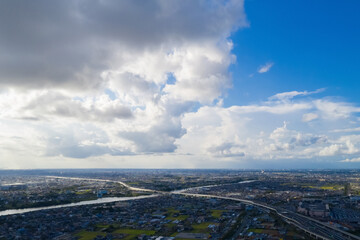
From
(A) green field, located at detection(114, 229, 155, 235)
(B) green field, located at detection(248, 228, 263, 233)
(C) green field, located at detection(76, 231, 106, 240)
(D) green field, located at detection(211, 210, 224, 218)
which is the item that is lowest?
(C) green field, located at detection(76, 231, 106, 240)

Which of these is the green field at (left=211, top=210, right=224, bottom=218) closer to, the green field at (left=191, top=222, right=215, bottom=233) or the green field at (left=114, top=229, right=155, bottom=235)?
the green field at (left=191, top=222, right=215, bottom=233)

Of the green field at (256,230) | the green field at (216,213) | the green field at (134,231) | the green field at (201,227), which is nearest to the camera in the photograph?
the green field at (256,230)

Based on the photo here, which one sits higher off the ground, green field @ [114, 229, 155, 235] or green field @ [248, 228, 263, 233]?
green field @ [248, 228, 263, 233]

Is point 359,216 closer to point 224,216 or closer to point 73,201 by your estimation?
point 224,216

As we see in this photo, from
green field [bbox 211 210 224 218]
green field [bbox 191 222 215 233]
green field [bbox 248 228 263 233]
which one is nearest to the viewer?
green field [bbox 248 228 263 233]

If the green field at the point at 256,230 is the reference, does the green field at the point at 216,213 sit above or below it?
above

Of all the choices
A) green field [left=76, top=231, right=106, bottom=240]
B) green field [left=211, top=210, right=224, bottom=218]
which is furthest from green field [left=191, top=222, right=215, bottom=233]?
green field [left=76, top=231, right=106, bottom=240]

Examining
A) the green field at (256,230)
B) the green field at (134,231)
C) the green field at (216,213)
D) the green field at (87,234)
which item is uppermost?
the green field at (216,213)

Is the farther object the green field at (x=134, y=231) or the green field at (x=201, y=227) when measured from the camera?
the green field at (x=201, y=227)

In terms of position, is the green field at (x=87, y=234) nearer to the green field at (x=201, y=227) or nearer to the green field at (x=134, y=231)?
the green field at (x=134, y=231)

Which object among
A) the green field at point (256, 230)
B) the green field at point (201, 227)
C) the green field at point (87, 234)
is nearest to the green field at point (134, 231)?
the green field at point (87, 234)

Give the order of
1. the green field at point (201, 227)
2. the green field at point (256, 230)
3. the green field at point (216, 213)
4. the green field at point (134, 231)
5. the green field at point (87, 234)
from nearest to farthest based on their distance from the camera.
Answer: the green field at point (87, 234)
the green field at point (256, 230)
the green field at point (134, 231)
the green field at point (201, 227)
the green field at point (216, 213)

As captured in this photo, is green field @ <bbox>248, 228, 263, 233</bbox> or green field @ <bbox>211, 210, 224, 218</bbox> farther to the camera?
green field @ <bbox>211, 210, 224, 218</bbox>

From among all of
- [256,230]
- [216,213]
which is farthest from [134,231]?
[216,213]
